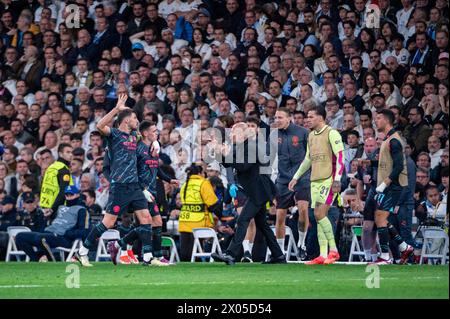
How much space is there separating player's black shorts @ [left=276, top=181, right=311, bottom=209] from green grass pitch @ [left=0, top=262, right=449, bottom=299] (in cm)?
164

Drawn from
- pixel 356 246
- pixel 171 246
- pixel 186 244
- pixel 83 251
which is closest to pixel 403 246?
pixel 356 246

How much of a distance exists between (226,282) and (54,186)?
25.7 feet

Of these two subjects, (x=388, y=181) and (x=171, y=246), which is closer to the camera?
(x=388, y=181)

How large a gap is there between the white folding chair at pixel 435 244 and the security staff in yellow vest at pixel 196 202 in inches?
137

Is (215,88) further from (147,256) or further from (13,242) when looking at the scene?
(147,256)

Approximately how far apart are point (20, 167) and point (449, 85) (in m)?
8.87

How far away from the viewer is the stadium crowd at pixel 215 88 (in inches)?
759

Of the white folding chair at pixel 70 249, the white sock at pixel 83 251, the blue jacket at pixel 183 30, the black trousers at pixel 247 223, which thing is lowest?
the white folding chair at pixel 70 249

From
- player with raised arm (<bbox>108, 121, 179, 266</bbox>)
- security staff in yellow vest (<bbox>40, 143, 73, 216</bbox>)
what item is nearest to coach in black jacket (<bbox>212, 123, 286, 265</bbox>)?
player with raised arm (<bbox>108, 121, 179, 266</bbox>)

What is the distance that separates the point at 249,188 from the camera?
16.5m

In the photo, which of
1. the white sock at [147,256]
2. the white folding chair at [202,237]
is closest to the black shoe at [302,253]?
the white folding chair at [202,237]

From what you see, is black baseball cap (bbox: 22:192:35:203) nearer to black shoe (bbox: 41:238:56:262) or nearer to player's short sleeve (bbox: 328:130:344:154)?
black shoe (bbox: 41:238:56:262)

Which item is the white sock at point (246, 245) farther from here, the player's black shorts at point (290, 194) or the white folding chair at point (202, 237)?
the white folding chair at point (202, 237)
